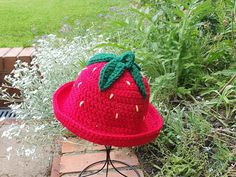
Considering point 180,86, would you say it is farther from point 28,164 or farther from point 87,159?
point 28,164

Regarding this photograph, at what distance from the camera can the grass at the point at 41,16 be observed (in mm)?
4207

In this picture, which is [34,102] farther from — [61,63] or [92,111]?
[92,111]

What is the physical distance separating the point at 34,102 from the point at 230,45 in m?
1.24

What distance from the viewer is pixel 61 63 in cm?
227

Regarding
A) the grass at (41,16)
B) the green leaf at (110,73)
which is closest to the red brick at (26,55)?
the grass at (41,16)

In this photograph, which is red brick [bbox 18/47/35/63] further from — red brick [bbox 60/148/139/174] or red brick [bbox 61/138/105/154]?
red brick [bbox 60/148/139/174]

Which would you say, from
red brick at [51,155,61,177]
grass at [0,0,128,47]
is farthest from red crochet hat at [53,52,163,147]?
grass at [0,0,128,47]

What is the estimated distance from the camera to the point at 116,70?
1.19 metres

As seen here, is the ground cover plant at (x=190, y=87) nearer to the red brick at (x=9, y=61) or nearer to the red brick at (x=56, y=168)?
the red brick at (x=56, y=168)

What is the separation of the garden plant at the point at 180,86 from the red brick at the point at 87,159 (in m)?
0.07

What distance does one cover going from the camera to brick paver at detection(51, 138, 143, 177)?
5.45 feet

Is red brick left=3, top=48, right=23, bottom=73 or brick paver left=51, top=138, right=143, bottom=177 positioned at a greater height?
brick paver left=51, top=138, right=143, bottom=177

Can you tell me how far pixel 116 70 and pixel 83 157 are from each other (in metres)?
0.72

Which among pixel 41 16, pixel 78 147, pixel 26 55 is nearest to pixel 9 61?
pixel 26 55
